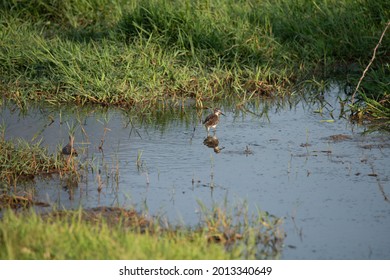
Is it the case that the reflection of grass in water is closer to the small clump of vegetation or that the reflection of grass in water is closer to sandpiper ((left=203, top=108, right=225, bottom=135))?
the small clump of vegetation

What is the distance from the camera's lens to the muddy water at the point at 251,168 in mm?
5613

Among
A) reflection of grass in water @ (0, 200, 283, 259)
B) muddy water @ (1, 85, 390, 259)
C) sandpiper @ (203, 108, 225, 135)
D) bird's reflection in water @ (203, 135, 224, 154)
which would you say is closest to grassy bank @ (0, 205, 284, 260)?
reflection of grass in water @ (0, 200, 283, 259)

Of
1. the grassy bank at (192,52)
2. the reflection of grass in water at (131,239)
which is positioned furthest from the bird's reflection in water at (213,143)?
the reflection of grass in water at (131,239)

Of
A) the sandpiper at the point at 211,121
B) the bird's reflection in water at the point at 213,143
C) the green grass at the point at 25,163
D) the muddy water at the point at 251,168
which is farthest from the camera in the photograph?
the sandpiper at the point at 211,121

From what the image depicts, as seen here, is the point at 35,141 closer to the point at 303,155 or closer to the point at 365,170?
the point at 303,155

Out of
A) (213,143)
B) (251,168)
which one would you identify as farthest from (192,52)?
(251,168)

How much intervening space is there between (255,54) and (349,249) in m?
4.72

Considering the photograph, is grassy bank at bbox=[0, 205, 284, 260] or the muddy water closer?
grassy bank at bbox=[0, 205, 284, 260]

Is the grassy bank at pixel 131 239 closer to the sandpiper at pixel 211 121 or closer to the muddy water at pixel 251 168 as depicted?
the muddy water at pixel 251 168

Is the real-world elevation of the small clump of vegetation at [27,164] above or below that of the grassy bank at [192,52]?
below

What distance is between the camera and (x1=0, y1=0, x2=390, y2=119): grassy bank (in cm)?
886

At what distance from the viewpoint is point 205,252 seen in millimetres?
4734

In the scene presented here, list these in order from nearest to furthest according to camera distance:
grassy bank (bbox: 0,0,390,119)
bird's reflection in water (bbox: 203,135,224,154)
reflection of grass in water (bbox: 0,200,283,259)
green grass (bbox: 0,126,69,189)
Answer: reflection of grass in water (bbox: 0,200,283,259)
green grass (bbox: 0,126,69,189)
bird's reflection in water (bbox: 203,135,224,154)
grassy bank (bbox: 0,0,390,119)

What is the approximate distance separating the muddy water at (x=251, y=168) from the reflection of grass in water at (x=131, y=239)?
21cm
